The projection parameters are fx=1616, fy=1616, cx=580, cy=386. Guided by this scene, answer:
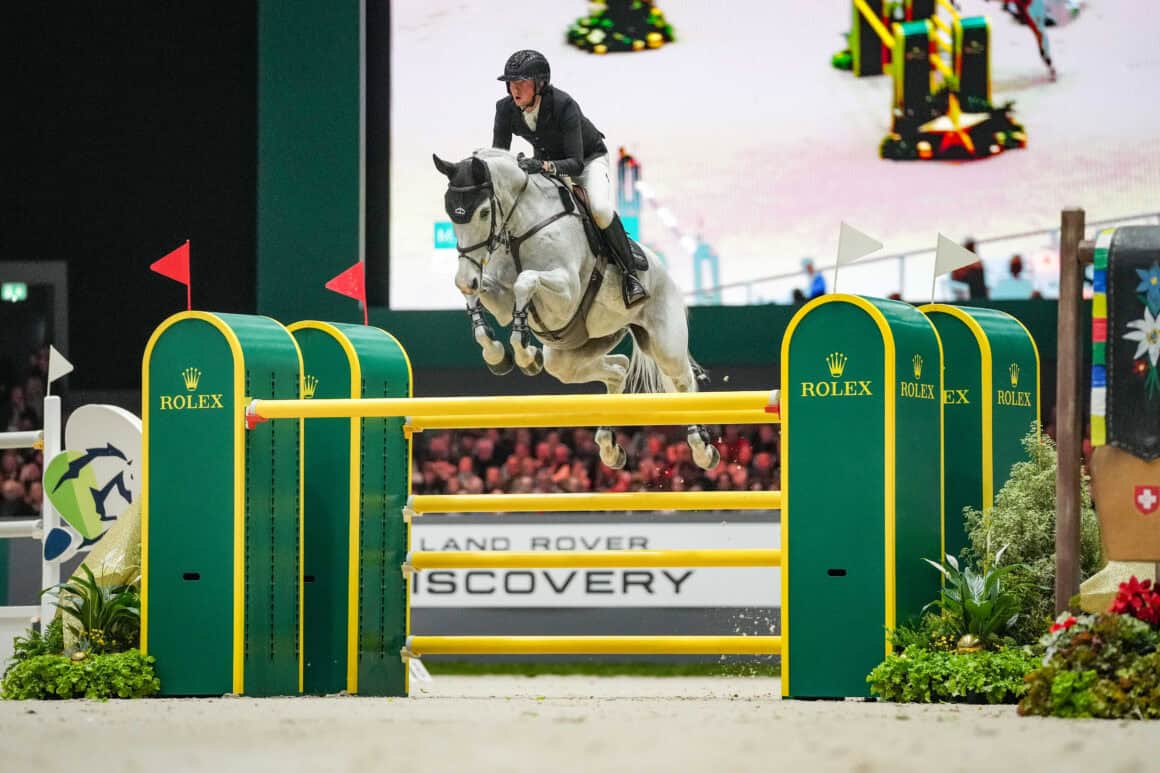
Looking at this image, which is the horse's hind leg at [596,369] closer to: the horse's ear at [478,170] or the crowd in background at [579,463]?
the horse's ear at [478,170]

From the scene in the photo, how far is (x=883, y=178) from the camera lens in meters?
12.9

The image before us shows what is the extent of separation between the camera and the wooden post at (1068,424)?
5.65m

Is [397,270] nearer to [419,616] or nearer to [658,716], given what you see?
[419,616]

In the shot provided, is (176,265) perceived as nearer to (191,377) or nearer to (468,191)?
(191,377)

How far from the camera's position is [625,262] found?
774 cm

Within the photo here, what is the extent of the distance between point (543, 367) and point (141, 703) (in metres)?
2.53

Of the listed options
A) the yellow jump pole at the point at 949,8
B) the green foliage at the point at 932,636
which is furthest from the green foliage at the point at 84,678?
the yellow jump pole at the point at 949,8

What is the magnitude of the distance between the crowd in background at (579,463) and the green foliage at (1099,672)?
740cm

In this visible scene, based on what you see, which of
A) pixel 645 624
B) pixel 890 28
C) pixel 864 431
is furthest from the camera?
pixel 890 28

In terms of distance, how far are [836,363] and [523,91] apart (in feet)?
6.45

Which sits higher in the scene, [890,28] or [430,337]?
[890,28]

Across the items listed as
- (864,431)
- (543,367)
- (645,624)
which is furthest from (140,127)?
(864,431)

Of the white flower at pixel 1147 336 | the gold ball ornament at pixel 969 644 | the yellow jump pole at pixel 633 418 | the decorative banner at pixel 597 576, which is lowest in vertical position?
the decorative banner at pixel 597 576

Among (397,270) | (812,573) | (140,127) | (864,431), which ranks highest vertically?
(140,127)
